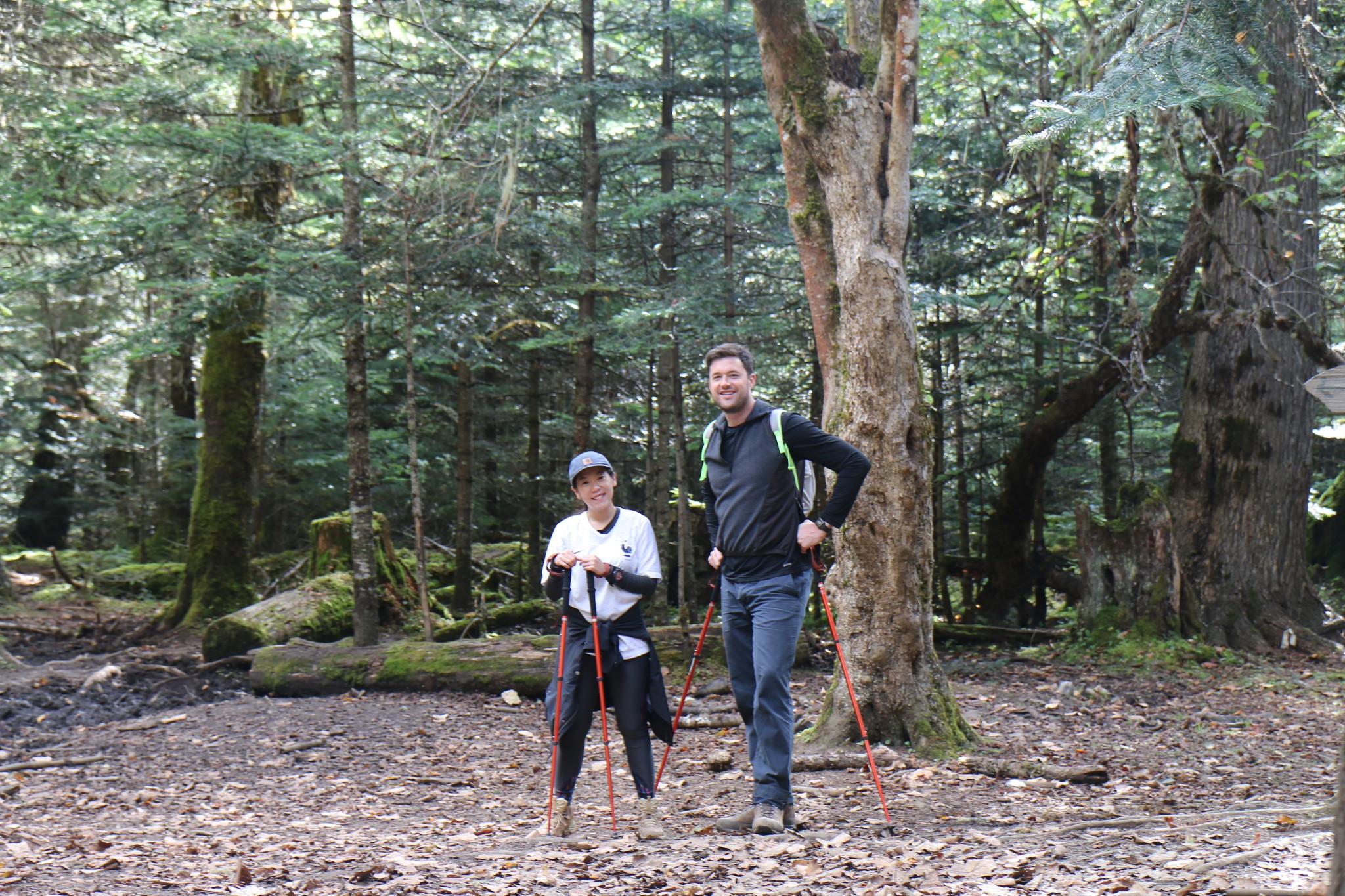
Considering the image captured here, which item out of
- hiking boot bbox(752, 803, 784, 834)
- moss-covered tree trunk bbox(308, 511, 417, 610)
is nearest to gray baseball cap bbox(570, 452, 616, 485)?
hiking boot bbox(752, 803, 784, 834)

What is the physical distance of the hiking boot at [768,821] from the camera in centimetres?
454

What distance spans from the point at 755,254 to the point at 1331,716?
31.3ft

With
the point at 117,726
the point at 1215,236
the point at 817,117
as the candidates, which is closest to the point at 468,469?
the point at 117,726

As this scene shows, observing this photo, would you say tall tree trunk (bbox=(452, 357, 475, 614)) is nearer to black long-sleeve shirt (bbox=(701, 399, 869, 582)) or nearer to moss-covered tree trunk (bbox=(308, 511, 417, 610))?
moss-covered tree trunk (bbox=(308, 511, 417, 610))

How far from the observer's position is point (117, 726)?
Result: 8367 mm

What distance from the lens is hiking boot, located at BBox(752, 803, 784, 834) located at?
4535 mm

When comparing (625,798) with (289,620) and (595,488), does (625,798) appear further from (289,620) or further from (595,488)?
(289,620)

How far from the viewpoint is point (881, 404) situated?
21.0 feet

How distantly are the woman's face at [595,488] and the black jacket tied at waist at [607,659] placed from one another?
0.55 meters

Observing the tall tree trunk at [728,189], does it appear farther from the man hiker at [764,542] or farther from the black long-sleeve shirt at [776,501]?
the black long-sleeve shirt at [776,501]

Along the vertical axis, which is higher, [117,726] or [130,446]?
[130,446]

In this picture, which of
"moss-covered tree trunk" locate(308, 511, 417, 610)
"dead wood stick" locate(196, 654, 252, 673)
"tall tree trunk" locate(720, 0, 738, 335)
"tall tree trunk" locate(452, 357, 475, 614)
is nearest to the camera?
"dead wood stick" locate(196, 654, 252, 673)

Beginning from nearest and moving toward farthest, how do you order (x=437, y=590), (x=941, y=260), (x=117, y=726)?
1. (x=117, y=726)
2. (x=941, y=260)
3. (x=437, y=590)

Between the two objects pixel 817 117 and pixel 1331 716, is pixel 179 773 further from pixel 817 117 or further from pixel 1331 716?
pixel 1331 716
